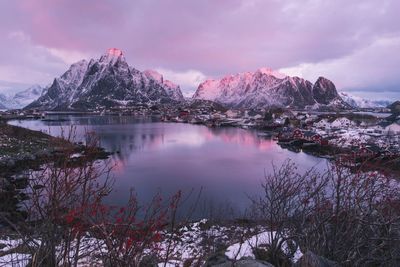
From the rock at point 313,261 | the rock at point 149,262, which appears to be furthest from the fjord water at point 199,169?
the rock at point 313,261

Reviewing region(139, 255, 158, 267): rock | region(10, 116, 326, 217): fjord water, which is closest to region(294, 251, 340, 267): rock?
region(139, 255, 158, 267): rock

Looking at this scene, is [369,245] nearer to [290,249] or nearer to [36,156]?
[290,249]

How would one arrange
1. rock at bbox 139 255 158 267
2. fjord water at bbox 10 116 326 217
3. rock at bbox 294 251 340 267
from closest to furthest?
rock at bbox 294 251 340 267 → rock at bbox 139 255 158 267 → fjord water at bbox 10 116 326 217

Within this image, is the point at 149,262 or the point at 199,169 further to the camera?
A: the point at 199,169

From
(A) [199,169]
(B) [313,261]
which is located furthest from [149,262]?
(A) [199,169]


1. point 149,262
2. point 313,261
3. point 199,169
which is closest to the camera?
point 313,261

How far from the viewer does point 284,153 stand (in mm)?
55281

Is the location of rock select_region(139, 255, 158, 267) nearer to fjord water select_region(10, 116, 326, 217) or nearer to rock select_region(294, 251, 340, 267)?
rock select_region(294, 251, 340, 267)

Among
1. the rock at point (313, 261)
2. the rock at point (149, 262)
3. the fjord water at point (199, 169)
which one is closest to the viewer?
the rock at point (313, 261)

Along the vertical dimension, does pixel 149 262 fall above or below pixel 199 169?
above

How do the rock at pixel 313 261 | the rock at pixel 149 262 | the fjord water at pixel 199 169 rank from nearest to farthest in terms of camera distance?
the rock at pixel 313 261 < the rock at pixel 149 262 < the fjord water at pixel 199 169

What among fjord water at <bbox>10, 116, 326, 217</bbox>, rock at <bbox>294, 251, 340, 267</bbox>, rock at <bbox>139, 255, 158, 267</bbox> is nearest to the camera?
rock at <bbox>294, 251, 340, 267</bbox>

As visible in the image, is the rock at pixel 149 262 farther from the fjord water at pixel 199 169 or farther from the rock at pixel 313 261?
the fjord water at pixel 199 169

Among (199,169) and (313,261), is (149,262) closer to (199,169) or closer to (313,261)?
(313,261)
